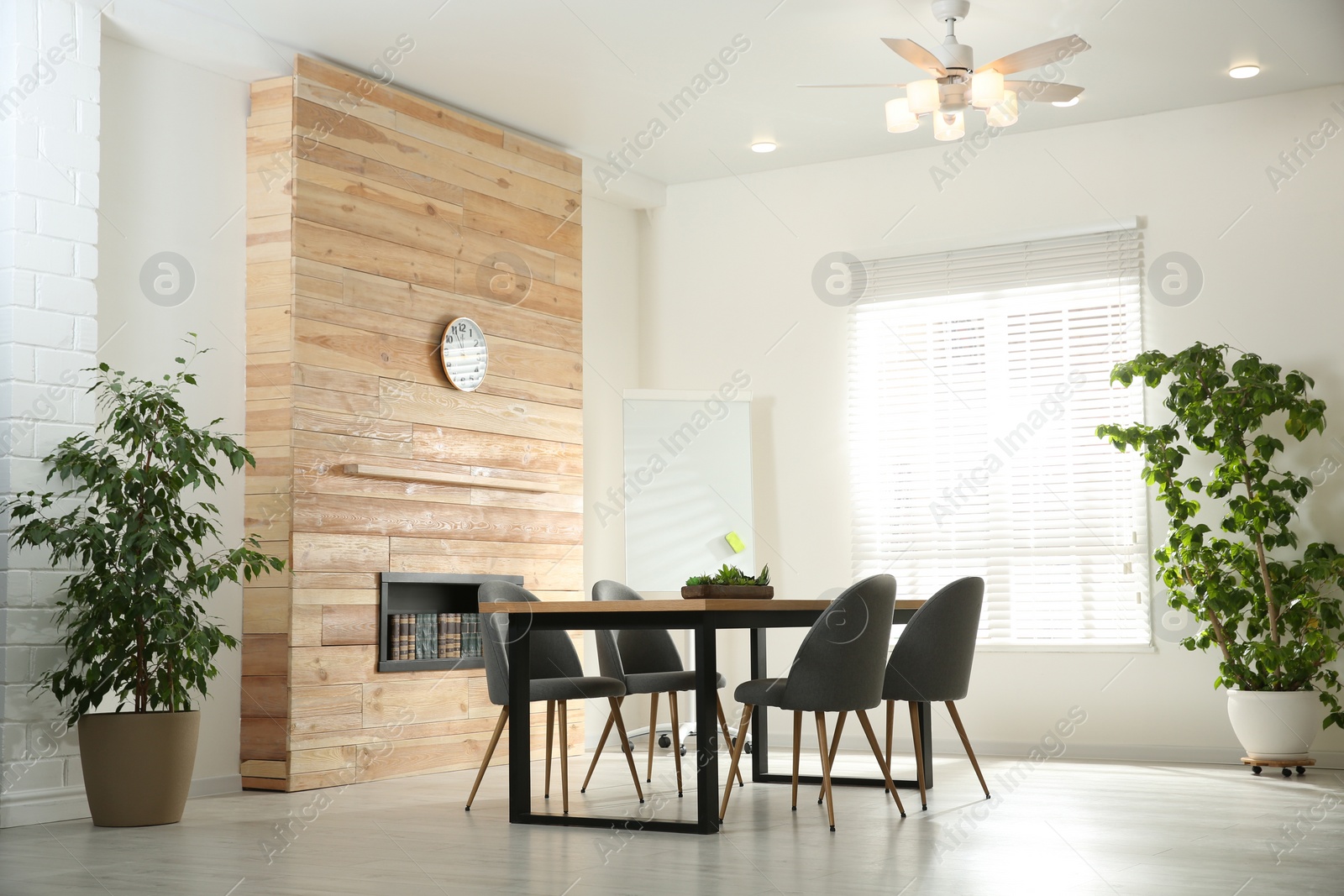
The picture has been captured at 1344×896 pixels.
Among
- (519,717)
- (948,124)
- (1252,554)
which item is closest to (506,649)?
(519,717)

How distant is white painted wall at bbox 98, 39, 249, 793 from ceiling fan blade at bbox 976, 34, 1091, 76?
309 cm

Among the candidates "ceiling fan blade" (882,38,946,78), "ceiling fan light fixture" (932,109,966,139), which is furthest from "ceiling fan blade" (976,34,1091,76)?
"ceiling fan light fixture" (932,109,966,139)

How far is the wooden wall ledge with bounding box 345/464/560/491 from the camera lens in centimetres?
565

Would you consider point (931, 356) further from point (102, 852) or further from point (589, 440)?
point (102, 852)

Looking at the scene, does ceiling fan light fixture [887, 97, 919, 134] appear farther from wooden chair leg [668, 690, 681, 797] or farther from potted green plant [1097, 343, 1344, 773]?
wooden chair leg [668, 690, 681, 797]

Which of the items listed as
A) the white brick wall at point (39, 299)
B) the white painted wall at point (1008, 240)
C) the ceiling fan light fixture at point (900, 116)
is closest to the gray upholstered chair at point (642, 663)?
the white painted wall at point (1008, 240)

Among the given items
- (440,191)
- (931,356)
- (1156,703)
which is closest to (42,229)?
(440,191)

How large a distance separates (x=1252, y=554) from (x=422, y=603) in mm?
3702

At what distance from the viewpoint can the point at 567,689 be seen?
15.4 ft

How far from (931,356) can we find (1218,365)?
1.57m

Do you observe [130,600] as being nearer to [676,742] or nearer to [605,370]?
[676,742]

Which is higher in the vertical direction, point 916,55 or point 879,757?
point 916,55

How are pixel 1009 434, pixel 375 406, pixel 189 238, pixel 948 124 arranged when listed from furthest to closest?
1. pixel 1009 434
2. pixel 375 406
3. pixel 189 238
4. pixel 948 124

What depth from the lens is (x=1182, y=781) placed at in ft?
17.9
